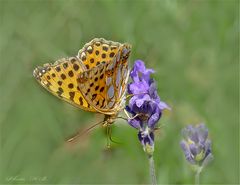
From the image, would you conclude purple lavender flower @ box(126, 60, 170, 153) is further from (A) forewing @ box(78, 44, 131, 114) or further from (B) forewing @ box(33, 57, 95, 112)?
(B) forewing @ box(33, 57, 95, 112)

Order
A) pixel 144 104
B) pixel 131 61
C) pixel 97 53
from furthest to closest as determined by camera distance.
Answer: pixel 131 61
pixel 97 53
pixel 144 104

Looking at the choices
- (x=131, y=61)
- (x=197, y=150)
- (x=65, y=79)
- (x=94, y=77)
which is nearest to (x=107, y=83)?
(x=94, y=77)

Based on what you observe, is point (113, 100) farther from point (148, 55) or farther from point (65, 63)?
point (148, 55)

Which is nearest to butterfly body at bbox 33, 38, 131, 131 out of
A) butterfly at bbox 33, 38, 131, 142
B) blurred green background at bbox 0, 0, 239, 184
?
butterfly at bbox 33, 38, 131, 142

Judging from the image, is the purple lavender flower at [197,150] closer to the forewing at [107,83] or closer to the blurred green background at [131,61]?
the forewing at [107,83]

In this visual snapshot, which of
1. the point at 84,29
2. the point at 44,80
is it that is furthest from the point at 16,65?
the point at 44,80

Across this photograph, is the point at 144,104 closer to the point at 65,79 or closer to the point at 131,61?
the point at 65,79
